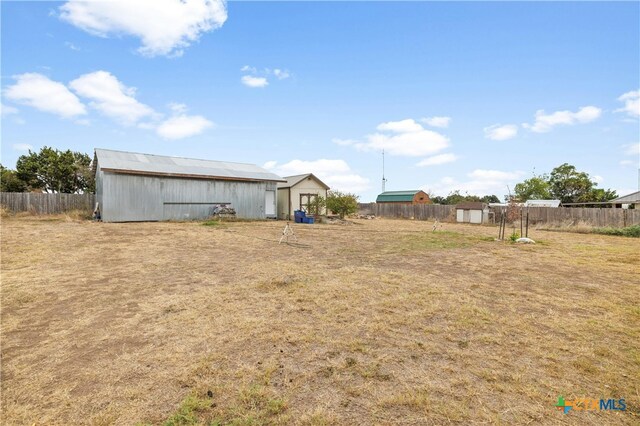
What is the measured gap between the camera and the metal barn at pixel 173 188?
17750 mm

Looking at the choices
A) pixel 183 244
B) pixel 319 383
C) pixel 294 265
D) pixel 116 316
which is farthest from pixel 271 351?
pixel 183 244

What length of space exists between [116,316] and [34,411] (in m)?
2.04

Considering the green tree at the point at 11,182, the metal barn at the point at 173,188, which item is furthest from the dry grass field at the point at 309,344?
the green tree at the point at 11,182

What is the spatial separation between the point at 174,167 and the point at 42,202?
9.17 metres

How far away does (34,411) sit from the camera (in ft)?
8.21

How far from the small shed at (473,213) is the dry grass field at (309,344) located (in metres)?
20.7

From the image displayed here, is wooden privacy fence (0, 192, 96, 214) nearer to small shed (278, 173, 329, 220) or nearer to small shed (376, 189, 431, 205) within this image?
small shed (278, 173, 329, 220)

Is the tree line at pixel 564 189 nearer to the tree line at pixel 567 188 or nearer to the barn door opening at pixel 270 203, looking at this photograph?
the tree line at pixel 567 188

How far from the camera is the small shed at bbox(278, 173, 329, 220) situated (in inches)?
999

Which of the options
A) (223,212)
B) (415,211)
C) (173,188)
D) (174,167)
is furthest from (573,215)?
(174,167)

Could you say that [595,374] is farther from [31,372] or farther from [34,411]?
[31,372]

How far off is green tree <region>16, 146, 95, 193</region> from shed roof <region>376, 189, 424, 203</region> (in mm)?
41131

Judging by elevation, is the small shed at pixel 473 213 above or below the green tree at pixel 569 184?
below

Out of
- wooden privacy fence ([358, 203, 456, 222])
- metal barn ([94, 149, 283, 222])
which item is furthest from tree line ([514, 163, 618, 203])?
metal barn ([94, 149, 283, 222])
